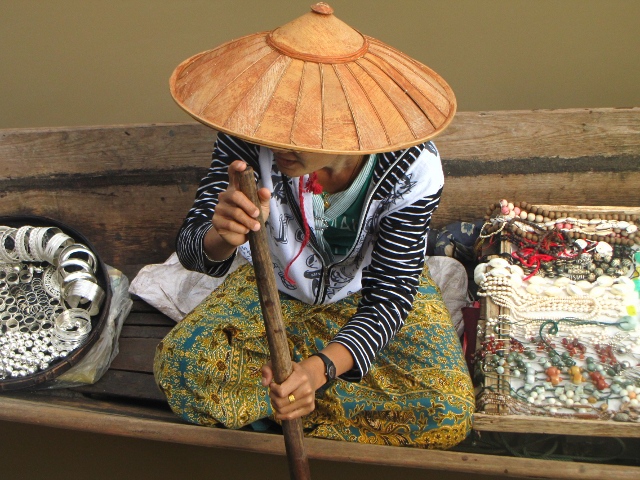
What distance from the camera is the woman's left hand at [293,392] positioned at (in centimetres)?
133

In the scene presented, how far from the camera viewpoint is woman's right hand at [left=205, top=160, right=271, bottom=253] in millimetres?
1215

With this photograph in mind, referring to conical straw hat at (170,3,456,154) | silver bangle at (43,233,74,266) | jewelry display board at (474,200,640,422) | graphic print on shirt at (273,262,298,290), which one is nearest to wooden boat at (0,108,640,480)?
jewelry display board at (474,200,640,422)

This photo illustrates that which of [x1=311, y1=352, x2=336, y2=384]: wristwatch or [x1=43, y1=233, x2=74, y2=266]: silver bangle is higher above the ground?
[x1=311, y1=352, x2=336, y2=384]: wristwatch

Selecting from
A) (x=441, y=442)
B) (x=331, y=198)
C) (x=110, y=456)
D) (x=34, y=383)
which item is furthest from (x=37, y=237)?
(x=441, y=442)

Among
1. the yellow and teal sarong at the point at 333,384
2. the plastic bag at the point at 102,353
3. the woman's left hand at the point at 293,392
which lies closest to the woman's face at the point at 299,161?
the woman's left hand at the point at 293,392

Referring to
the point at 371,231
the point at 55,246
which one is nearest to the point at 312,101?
the point at 371,231

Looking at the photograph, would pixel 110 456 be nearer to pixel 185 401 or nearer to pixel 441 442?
pixel 185 401

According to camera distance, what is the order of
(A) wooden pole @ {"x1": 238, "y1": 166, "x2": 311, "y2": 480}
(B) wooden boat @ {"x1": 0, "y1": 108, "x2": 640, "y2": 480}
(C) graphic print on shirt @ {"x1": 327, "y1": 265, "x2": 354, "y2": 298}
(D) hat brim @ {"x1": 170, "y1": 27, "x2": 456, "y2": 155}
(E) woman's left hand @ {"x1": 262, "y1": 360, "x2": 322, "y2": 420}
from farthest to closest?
(B) wooden boat @ {"x1": 0, "y1": 108, "x2": 640, "y2": 480} → (C) graphic print on shirt @ {"x1": 327, "y1": 265, "x2": 354, "y2": 298} → (E) woman's left hand @ {"x1": 262, "y1": 360, "x2": 322, "y2": 420} → (A) wooden pole @ {"x1": 238, "y1": 166, "x2": 311, "y2": 480} → (D) hat brim @ {"x1": 170, "y1": 27, "x2": 456, "y2": 155}

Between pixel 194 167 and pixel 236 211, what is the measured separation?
1111 millimetres

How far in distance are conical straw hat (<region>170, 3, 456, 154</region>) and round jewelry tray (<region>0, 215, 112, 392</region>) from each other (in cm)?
103

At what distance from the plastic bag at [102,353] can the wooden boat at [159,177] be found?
0.12 feet

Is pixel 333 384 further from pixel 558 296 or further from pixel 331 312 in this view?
pixel 558 296

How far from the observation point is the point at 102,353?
6.88 ft

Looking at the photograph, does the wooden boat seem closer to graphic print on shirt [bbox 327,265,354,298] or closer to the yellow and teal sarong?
the yellow and teal sarong
